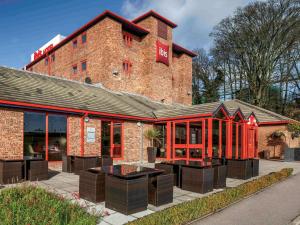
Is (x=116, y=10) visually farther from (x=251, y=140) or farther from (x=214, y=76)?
(x=214, y=76)

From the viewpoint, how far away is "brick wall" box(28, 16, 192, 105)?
72.3 feet

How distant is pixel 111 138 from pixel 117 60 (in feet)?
34.5

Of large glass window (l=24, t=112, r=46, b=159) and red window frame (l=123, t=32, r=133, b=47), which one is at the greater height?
red window frame (l=123, t=32, r=133, b=47)

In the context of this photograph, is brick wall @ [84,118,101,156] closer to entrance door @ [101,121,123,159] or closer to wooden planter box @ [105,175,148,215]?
entrance door @ [101,121,123,159]

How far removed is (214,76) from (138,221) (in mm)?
42762

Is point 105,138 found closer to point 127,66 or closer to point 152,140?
point 152,140

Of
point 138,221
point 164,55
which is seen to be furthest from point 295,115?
point 138,221

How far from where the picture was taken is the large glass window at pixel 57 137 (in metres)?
11.5

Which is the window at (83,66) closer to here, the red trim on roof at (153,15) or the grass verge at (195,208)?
the red trim on roof at (153,15)

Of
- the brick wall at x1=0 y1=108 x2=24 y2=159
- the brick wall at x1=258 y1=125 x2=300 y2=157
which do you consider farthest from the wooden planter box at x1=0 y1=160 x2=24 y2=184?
the brick wall at x1=258 y1=125 x2=300 y2=157

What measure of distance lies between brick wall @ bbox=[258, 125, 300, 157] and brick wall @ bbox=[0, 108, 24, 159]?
17869 millimetres

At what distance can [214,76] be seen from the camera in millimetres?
44938

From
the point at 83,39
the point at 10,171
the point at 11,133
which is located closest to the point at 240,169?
the point at 10,171

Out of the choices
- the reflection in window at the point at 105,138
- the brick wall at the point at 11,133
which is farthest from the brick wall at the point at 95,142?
the brick wall at the point at 11,133
